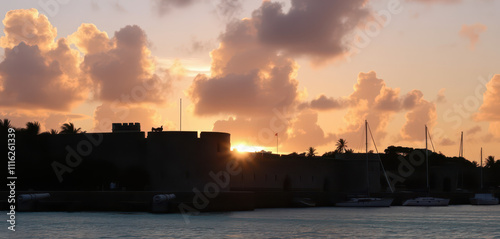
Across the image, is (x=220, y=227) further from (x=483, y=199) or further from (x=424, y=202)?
(x=483, y=199)

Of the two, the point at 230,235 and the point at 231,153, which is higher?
the point at 231,153

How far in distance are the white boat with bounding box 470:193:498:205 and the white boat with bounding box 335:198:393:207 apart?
76.4 ft

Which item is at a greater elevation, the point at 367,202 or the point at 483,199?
the point at 367,202

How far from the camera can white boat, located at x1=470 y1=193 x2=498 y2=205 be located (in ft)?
337

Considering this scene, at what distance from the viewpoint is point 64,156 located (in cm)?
7369

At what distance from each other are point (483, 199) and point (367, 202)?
2710cm

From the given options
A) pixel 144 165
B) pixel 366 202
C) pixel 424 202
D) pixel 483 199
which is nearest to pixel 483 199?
pixel 483 199

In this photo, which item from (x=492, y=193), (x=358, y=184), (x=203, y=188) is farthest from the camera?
(x=492, y=193)

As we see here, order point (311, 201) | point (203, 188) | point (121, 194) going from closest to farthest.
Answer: point (121, 194) → point (203, 188) → point (311, 201)

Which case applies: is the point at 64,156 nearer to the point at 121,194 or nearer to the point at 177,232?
the point at 121,194

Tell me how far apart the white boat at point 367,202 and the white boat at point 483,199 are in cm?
2329

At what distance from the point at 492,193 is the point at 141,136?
59.3m

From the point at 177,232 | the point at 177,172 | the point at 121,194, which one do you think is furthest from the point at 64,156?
the point at 177,232

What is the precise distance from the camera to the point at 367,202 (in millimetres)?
83188
